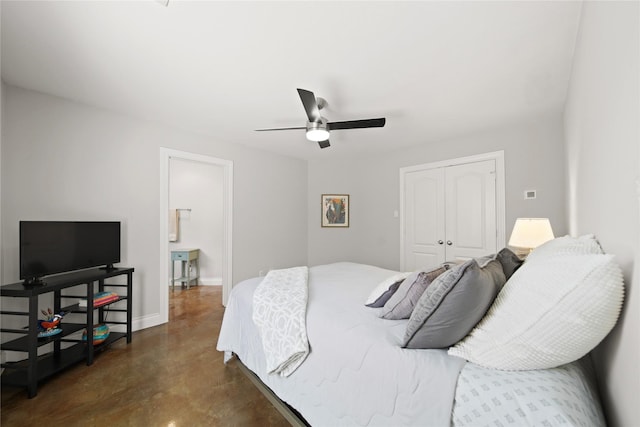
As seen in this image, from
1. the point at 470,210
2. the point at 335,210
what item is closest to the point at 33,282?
the point at 335,210

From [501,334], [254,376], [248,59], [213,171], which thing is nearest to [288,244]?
[213,171]

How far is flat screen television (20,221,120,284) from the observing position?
2170 millimetres

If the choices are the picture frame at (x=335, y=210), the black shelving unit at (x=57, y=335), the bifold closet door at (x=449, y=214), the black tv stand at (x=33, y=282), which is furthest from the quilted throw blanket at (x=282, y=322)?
the picture frame at (x=335, y=210)

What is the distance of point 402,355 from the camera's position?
1212mm

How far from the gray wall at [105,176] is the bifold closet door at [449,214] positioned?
97.6 inches

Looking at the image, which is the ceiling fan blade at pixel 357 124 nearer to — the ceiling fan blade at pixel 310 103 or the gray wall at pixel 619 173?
the ceiling fan blade at pixel 310 103

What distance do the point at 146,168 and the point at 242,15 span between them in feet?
7.81

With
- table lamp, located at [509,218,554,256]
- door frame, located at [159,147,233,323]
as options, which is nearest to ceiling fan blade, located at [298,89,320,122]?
door frame, located at [159,147,233,323]

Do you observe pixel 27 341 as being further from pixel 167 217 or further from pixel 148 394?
pixel 167 217

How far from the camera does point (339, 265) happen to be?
Result: 325 cm

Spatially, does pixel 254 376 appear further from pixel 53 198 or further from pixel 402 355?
pixel 53 198

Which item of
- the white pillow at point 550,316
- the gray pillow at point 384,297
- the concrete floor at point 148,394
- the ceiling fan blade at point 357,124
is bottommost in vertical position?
the concrete floor at point 148,394

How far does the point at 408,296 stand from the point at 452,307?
421 millimetres

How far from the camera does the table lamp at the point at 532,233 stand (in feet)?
8.33
